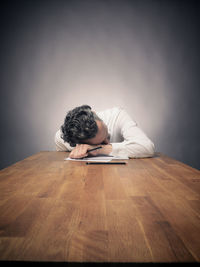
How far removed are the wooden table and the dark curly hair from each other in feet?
2.06

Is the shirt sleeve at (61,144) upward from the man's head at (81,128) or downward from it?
downward

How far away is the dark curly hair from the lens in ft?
4.61

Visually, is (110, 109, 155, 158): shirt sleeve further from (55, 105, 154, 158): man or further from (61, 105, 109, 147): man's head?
(61, 105, 109, 147): man's head

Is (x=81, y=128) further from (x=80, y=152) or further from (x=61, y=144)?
(x=61, y=144)

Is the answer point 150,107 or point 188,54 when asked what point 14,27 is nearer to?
point 150,107

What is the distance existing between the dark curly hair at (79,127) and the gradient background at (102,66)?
1349 millimetres

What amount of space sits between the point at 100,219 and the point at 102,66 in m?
2.55

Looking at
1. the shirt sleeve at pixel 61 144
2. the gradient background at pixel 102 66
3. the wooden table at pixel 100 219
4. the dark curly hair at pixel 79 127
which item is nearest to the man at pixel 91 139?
the dark curly hair at pixel 79 127

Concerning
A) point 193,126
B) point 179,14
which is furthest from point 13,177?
point 179,14

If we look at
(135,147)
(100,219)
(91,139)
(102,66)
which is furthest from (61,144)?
(102,66)

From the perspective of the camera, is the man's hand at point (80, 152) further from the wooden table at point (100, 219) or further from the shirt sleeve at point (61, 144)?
the wooden table at point (100, 219)

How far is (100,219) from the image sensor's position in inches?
17.8

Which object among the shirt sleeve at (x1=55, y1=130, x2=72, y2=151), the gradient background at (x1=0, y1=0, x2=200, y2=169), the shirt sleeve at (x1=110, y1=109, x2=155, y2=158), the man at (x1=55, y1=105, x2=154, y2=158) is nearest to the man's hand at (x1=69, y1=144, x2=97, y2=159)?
the man at (x1=55, y1=105, x2=154, y2=158)

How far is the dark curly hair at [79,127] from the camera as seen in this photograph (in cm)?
140
